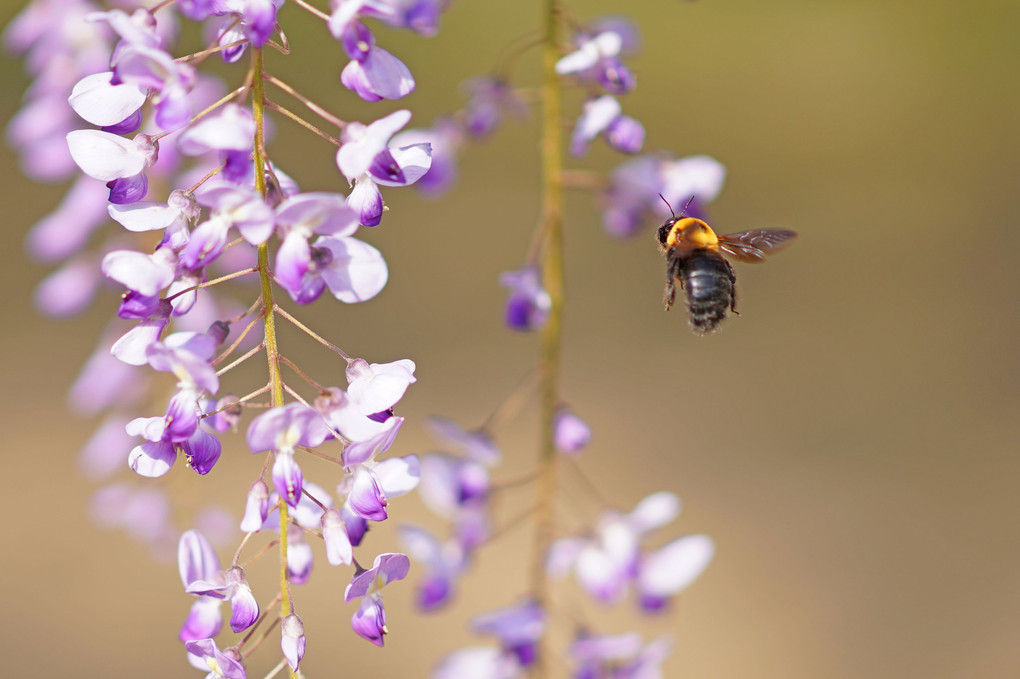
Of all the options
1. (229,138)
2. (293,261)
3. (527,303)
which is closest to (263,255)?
(293,261)

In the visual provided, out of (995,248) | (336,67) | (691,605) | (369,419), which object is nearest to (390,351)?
(336,67)

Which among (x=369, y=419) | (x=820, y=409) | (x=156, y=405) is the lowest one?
(x=369, y=419)

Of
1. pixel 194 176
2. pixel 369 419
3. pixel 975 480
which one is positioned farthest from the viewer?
pixel 975 480

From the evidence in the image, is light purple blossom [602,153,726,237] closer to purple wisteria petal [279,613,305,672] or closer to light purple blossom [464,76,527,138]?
light purple blossom [464,76,527,138]

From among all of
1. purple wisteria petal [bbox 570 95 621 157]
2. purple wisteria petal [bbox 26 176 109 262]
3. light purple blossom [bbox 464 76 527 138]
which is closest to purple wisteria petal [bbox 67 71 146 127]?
purple wisteria petal [bbox 570 95 621 157]

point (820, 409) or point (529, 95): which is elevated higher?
point (820, 409)

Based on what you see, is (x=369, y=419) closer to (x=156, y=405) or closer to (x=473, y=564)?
(x=473, y=564)

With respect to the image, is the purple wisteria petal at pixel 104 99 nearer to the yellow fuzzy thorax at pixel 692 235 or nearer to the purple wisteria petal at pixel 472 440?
the purple wisteria petal at pixel 472 440

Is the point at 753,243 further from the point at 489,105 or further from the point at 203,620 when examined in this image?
the point at 203,620
